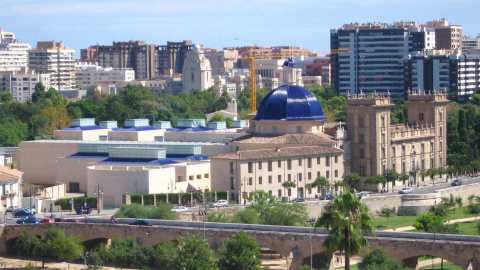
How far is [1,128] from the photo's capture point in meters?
128

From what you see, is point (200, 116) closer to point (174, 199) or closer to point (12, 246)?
point (174, 199)

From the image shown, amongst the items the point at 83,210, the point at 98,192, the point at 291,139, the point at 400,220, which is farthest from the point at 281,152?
the point at 83,210

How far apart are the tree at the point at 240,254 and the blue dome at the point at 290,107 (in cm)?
3568

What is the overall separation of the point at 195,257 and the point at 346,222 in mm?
13766

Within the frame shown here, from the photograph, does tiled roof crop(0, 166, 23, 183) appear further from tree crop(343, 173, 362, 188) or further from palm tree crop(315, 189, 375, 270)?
palm tree crop(315, 189, 375, 270)

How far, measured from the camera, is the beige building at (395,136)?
318 feet

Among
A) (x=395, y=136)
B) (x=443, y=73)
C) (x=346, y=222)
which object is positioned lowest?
(x=346, y=222)

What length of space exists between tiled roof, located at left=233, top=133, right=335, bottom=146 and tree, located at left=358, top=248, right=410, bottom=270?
3498 centimetres

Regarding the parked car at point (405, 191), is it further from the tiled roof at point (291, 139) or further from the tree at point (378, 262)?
the tree at point (378, 262)

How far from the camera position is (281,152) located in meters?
89.4

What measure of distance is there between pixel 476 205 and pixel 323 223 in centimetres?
3737

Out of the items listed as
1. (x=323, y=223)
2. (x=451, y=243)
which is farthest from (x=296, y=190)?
(x=323, y=223)

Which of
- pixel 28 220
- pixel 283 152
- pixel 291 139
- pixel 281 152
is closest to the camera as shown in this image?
pixel 28 220

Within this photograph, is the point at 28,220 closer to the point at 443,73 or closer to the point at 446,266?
the point at 446,266
